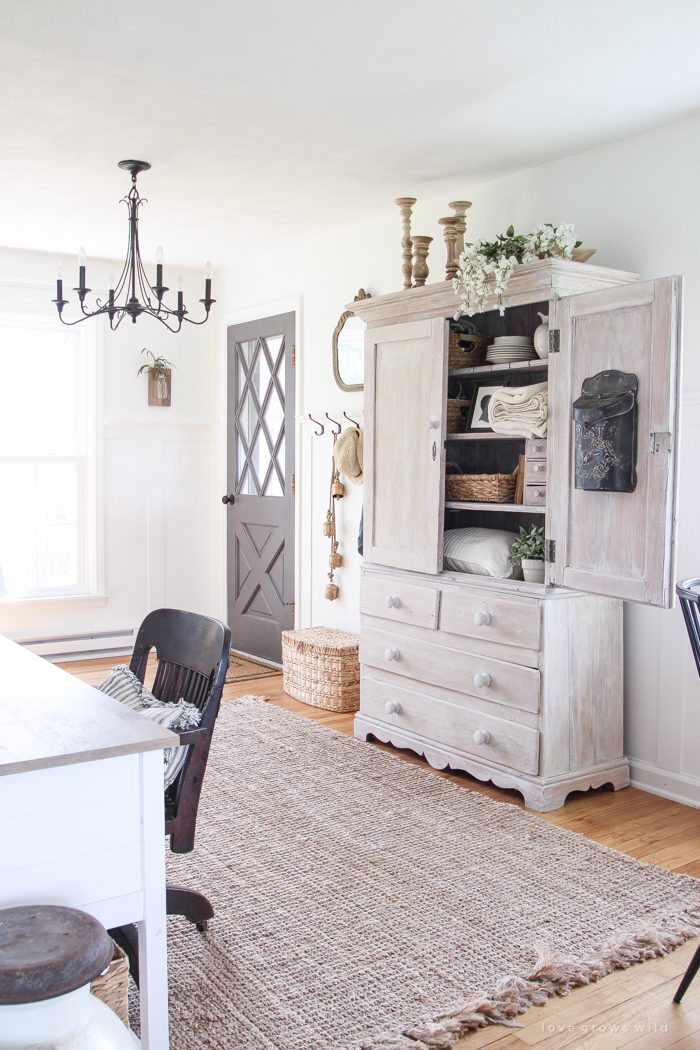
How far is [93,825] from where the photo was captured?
150cm

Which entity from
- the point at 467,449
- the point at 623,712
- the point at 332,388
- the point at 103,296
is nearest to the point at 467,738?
the point at 623,712

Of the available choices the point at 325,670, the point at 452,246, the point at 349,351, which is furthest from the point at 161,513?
the point at 452,246

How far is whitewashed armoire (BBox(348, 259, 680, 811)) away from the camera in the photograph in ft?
9.15

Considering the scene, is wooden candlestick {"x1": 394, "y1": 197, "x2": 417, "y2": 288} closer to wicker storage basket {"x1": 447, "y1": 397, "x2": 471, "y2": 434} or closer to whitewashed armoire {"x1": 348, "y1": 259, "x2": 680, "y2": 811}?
whitewashed armoire {"x1": 348, "y1": 259, "x2": 680, "y2": 811}

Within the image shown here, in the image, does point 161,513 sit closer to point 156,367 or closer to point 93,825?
point 156,367

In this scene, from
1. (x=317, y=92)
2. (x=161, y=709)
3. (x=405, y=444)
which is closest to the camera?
(x=161, y=709)

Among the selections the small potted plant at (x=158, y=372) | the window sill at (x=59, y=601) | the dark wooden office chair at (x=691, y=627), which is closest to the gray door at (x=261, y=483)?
the small potted plant at (x=158, y=372)

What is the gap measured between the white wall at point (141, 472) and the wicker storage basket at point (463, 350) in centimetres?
285

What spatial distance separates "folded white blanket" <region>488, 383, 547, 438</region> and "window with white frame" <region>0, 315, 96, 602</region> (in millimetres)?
3227

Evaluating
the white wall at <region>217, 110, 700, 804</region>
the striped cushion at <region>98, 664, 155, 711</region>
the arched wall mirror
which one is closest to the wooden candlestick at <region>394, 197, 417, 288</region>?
the white wall at <region>217, 110, 700, 804</region>

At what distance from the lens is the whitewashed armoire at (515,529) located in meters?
2.79

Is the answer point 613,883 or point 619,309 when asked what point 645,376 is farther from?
point 613,883

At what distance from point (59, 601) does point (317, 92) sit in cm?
372

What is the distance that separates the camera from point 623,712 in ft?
11.4
